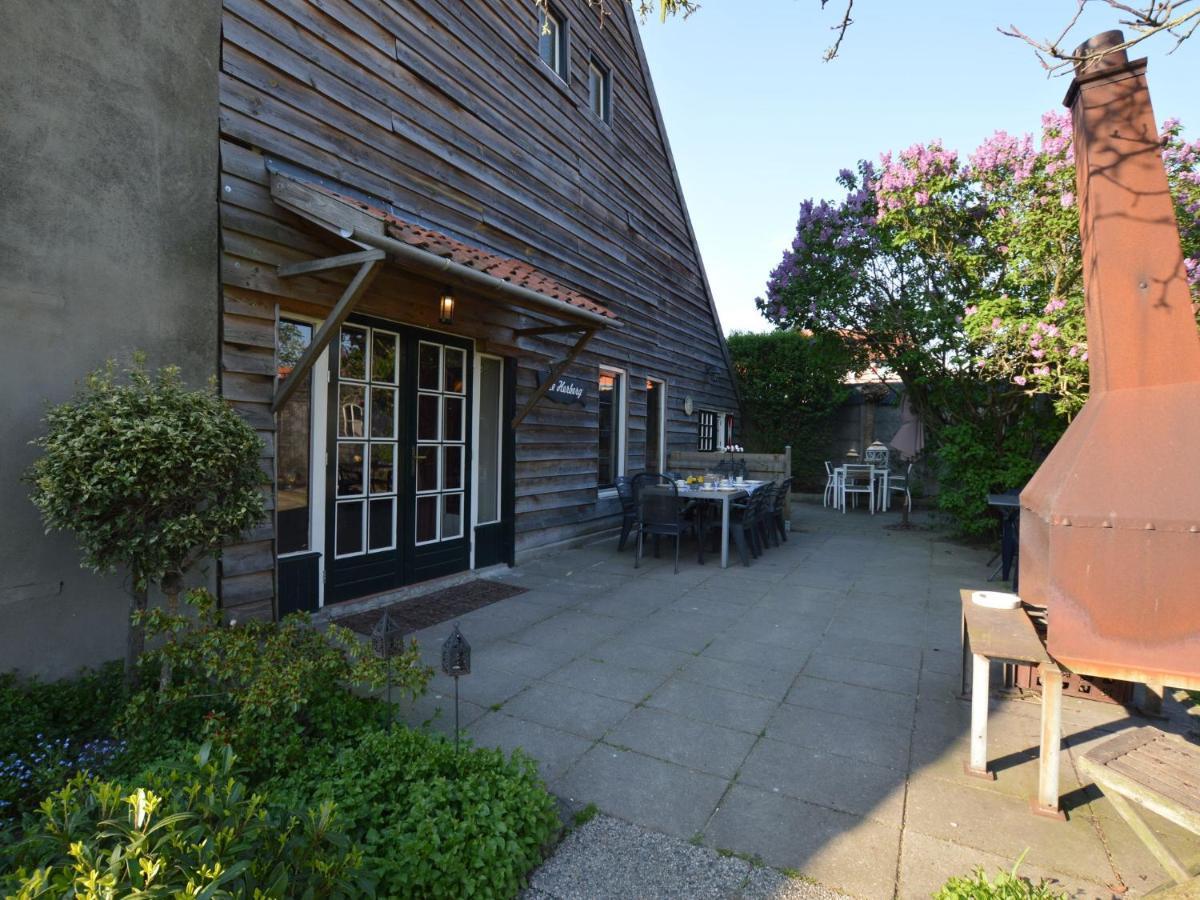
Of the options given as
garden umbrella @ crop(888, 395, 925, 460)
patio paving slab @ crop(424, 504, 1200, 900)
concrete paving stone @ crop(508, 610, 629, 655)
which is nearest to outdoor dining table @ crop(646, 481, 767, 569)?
patio paving slab @ crop(424, 504, 1200, 900)

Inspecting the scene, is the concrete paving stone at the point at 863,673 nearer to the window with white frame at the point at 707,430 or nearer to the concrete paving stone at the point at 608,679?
the concrete paving stone at the point at 608,679

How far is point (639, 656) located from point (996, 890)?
2.29m

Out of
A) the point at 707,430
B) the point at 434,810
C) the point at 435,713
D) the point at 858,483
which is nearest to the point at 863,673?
the point at 435,713

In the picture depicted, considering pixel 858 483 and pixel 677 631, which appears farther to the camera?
pixel 858 483

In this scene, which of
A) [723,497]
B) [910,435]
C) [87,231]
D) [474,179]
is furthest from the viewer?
[910,435]

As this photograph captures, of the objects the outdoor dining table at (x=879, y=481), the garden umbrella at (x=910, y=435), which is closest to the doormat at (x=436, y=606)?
the garden umbrella at (x=910, y=435)

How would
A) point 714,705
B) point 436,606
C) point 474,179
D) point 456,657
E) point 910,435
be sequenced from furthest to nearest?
1. point 910,435
2. point 474,179
3. point 436,606
4. point 714,705
5. point 456,657

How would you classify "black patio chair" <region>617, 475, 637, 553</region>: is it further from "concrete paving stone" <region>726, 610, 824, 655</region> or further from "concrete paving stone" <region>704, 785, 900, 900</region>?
"concrete paving stone" <region>704, 785, 900, 900</region>

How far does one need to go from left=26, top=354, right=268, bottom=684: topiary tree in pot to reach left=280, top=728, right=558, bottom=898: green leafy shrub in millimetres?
1018

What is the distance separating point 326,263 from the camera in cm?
372

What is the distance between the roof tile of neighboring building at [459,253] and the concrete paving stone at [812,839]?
129 inches

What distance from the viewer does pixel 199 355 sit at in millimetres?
3451

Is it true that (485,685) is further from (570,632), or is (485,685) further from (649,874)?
(649,874)

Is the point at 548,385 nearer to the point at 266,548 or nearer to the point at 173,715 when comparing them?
the point at 266,548
